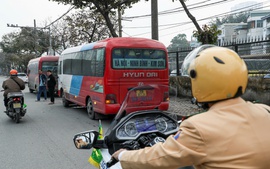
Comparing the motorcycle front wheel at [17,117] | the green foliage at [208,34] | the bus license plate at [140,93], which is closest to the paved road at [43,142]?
the motorcycle front wheel at [17,117]

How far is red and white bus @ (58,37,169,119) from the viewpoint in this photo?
8359 millimetres

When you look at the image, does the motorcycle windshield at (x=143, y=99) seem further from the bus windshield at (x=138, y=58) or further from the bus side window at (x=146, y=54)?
the bus side window at (x=146, y=54)

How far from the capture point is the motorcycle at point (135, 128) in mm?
2389

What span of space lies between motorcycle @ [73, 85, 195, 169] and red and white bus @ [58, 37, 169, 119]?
5284 millimetres

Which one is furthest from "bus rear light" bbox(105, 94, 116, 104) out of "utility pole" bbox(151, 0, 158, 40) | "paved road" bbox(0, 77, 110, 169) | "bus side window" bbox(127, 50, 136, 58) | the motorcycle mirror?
the motorcycle mirror

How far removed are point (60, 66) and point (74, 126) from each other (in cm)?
565

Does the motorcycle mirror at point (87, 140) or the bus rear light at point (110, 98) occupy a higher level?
the motorcycle mirror at point (87, 140)

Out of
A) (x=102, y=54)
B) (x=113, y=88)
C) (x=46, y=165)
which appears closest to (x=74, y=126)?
(x=113, y=88)

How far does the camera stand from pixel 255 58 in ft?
30.5

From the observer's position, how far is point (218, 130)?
1.39 meters

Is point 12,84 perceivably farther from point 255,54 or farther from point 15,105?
point 255,54

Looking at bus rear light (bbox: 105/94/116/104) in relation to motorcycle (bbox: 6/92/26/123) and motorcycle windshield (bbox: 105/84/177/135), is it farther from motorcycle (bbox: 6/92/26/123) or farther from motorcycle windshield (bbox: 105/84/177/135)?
motorcycle windshield (bbox: 105/84/177/135)

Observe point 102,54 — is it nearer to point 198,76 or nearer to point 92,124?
point 92,124

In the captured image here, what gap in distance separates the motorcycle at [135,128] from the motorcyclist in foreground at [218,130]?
661 mm
